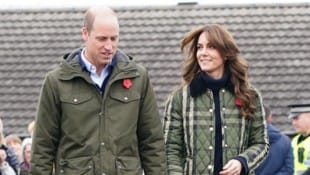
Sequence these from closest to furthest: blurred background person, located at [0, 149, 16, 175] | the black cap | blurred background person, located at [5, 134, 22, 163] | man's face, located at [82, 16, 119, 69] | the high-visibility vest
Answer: man's face, located at [82, 16, 119, 69] → blurred background person, located at [0, 149, 16, 175] → the high-visibility vest → the black cap → blurred background person, located at [5, 134, 22, 163]

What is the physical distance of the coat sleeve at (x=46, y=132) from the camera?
8914 mm

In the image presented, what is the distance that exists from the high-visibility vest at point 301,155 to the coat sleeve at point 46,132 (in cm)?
589

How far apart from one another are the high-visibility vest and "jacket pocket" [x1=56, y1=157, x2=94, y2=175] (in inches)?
232

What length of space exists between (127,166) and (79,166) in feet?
1.06

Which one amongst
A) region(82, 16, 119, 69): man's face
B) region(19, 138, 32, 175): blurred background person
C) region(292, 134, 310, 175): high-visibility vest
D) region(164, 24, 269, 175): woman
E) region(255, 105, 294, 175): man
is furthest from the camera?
region(19, 138, 32, 175): blurred background person

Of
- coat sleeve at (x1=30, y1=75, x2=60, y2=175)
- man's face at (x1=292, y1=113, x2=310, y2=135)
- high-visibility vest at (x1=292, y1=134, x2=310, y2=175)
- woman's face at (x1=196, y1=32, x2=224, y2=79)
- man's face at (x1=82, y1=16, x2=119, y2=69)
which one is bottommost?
high-visibility vest at (x1=292, y1=134, x2=310, y2=175)

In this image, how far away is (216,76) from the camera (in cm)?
966

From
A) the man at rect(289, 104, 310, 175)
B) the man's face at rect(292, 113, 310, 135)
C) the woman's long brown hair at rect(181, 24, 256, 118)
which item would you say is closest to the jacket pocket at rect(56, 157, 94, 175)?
the woman's long brown hair at rect(181, 24, 256, 118)

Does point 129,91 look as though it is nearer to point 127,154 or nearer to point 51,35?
point 127,154

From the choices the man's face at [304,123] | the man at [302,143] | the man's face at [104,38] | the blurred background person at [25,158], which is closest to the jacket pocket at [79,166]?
the man's face at [104,38]

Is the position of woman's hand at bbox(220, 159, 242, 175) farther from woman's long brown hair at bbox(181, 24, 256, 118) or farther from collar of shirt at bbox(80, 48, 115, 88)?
collar of shirt at bbox(80, 48, 115, 88)

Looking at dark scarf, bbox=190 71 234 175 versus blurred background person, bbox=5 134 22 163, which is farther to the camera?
blurred background person, bbox=5 134 22 163

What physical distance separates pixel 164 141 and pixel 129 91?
1.67ft

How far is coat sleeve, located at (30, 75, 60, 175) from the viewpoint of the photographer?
891 cm
